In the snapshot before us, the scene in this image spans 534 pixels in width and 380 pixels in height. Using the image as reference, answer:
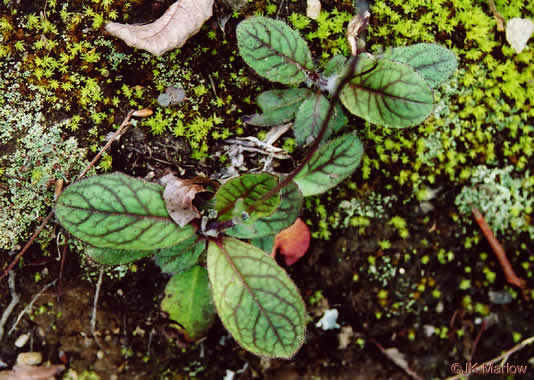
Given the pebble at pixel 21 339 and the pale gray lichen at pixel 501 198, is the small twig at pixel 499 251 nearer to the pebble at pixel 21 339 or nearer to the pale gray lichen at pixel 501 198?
the pale gray lichen at pixel 501 198

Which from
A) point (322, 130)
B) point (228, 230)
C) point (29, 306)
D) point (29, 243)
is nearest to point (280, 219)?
point (228, 230)

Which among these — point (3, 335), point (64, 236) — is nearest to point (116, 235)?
point (64, 236)

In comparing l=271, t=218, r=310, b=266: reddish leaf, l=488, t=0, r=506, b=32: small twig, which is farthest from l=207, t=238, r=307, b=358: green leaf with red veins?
l=488, t=0, r=506, b=32: small twig

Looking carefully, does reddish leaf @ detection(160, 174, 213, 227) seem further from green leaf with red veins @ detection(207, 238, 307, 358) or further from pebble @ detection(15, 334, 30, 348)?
pebble @ detection(15, 334, 30, 348)

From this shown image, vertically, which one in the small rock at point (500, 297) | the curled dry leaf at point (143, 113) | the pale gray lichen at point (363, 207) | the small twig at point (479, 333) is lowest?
the small twig at point (479, 333)

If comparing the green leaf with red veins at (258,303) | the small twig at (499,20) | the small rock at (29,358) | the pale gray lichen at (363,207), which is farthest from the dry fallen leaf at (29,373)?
the small twig at (499,20)

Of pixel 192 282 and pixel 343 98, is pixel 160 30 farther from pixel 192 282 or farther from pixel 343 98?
pixel 192 282
